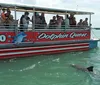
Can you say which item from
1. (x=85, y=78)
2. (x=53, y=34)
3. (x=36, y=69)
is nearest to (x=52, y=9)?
(x=53, y=34)

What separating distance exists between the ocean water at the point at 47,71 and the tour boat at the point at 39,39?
1.28 ft

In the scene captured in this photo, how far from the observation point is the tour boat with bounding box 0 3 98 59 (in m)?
13.4

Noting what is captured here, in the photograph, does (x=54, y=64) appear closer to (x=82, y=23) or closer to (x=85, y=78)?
(x=85, y=78)

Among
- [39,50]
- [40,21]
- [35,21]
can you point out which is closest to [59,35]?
[40,21]

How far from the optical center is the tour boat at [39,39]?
1335 centimetres

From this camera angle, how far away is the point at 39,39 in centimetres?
1480

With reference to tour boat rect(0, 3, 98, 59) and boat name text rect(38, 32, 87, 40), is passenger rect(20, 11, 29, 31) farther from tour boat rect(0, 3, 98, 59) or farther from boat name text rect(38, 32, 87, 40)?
boat name text rect(38, 32, 87, 40)

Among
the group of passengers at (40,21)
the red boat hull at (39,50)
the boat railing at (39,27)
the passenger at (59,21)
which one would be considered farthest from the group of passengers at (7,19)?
the passenger at (59,21)

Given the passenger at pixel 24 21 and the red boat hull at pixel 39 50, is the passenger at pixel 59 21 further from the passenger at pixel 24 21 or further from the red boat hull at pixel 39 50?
the passenger at pixel 24 21

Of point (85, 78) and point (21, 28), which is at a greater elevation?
point (21, 28)

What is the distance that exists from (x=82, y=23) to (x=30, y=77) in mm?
8577

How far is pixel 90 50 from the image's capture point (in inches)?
717

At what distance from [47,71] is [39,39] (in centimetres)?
347

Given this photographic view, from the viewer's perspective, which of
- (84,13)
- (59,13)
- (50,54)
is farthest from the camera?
(84,13)
